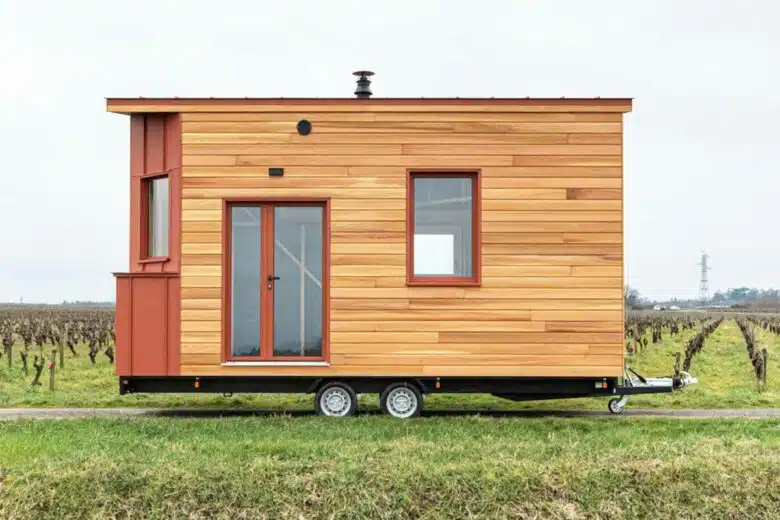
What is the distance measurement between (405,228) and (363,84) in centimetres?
197

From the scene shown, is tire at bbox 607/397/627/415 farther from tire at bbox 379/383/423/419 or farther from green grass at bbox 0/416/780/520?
green grass at bbox 0/416/780/520

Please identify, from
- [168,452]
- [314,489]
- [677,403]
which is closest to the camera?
[314,489]

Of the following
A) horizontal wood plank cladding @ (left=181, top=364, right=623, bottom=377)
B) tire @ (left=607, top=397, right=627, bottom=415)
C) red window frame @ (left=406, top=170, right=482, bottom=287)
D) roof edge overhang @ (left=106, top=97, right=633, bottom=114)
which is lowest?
tire @ (left=607, top=397, right=627, bottom=415)

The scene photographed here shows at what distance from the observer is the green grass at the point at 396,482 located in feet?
23.2

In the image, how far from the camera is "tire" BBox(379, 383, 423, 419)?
1082 cm

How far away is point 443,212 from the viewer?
11.0 meters

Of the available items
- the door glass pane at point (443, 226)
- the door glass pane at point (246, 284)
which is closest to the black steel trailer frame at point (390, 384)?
the door glass pane at point (246, 284)

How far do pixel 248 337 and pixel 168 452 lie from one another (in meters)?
3.11

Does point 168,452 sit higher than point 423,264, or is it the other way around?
point 423,264

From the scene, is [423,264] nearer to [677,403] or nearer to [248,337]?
[248,337]

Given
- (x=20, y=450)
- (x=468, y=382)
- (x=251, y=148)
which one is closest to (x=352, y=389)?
(x=468, y=382)

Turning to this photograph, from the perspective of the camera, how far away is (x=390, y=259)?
1084cm

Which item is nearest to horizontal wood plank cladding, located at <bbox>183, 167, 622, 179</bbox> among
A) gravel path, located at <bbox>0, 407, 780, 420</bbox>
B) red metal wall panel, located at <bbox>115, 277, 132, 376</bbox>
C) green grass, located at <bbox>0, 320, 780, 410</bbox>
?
red metal wall panel, located at <bbox>115, 277, 132, 376</bbox>

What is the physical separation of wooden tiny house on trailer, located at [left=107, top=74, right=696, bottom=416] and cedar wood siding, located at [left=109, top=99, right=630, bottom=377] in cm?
2
